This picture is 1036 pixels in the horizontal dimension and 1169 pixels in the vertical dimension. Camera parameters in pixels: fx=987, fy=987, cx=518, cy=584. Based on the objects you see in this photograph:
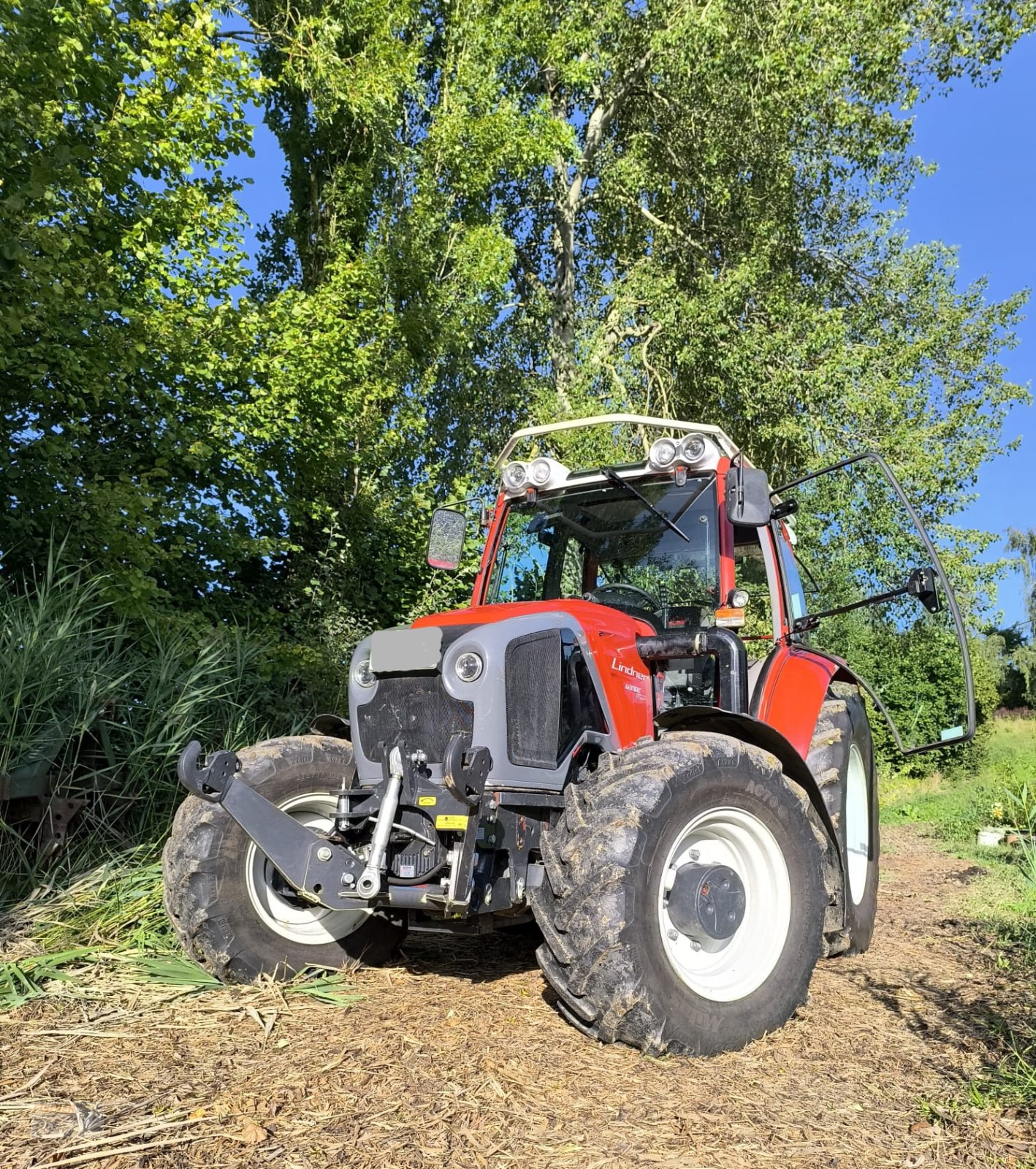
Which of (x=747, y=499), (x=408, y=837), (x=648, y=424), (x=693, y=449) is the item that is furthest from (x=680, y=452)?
(x=408, y=837)

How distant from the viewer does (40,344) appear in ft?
22.7

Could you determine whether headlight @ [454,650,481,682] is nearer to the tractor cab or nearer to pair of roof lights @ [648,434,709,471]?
the tractor cab

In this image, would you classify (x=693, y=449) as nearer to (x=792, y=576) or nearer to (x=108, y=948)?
(x=792, y=576)

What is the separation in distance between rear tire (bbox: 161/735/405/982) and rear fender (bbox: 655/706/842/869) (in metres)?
1.50

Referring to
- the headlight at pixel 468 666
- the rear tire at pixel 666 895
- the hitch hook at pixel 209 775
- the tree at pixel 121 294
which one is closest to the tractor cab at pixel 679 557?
the rear tire at pixel 666 895

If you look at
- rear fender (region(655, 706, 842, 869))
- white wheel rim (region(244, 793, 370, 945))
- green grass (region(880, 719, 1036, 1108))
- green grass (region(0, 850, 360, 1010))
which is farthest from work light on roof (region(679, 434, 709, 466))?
green grass (region(0, 850, 360, 1010))

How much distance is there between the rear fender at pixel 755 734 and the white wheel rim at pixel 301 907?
4.89ft

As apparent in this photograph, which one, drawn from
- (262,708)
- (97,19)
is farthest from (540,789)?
(97,19)

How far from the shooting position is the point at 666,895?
363cm

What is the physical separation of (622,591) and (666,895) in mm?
1556

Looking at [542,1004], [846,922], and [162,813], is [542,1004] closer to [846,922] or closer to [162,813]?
[846,922]

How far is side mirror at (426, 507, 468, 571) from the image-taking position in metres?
5.16

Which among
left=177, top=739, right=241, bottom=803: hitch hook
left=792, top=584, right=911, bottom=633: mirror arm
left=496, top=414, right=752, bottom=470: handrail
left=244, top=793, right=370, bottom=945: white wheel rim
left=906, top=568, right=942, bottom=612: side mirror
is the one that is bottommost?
left=244, top=793, right=370, bottom=945: white wheel rim

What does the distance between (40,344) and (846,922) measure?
6.32 m
